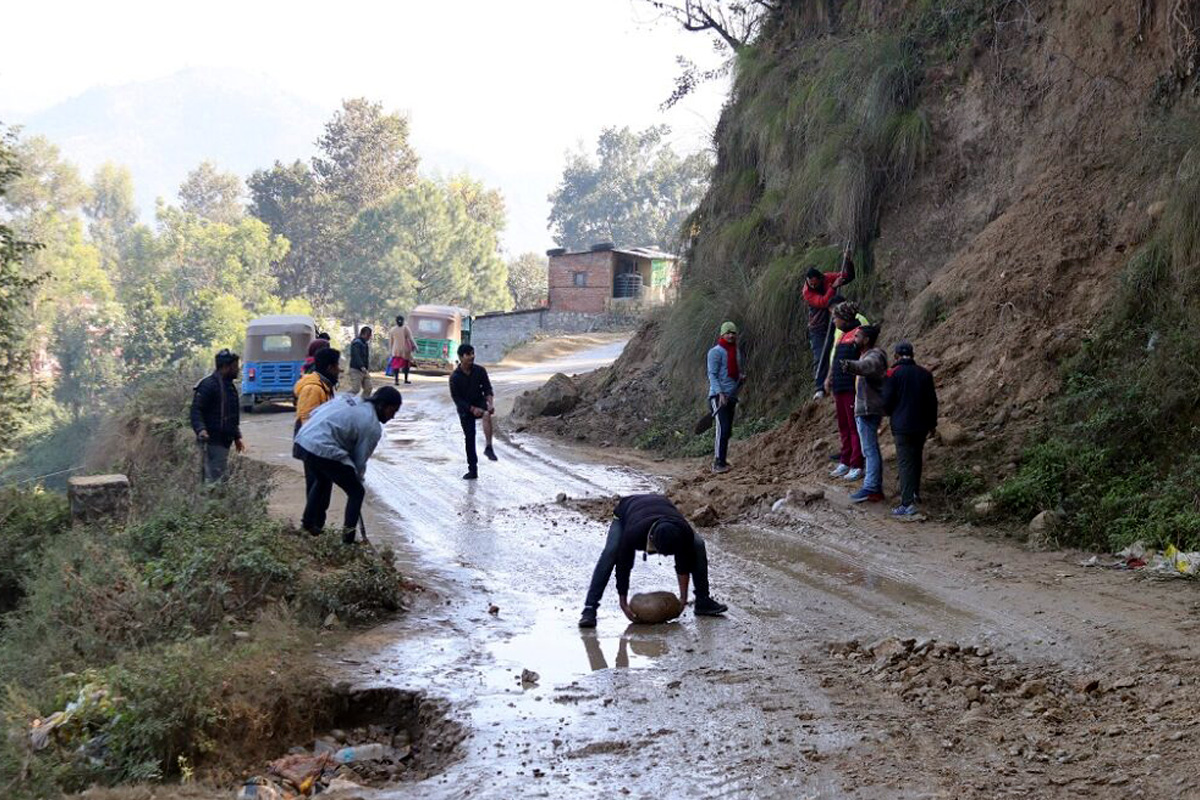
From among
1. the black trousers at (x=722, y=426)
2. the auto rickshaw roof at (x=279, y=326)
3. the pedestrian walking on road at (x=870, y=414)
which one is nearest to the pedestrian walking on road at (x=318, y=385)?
the pedestrian walking on road at (x=870, y=414)

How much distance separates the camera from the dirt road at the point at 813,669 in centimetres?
536

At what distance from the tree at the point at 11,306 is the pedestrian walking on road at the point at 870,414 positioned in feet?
49.0

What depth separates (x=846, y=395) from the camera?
40.0 feet

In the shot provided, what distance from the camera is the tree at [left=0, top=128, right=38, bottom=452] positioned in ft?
65.4

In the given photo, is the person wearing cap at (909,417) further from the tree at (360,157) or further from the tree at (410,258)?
the tree at (360,157)

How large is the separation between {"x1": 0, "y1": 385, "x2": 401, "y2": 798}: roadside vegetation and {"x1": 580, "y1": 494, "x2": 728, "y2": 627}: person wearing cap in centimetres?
165

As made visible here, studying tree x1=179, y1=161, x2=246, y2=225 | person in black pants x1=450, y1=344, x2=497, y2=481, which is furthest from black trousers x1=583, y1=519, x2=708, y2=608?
tree x1=179, y1=161, x2=246, y2=225

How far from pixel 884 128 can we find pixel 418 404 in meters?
14.2

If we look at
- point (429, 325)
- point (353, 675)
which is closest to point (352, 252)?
point (429, 325)

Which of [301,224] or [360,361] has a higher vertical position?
[301,224]

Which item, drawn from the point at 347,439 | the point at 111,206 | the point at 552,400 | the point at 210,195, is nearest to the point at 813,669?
the point at 347,439

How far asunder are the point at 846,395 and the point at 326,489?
5497 mm

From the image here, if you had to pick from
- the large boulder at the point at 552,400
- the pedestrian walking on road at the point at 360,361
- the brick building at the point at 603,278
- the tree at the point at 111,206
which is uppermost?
the tree at the point at 111,206

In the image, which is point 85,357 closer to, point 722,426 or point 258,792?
point 722,426
